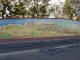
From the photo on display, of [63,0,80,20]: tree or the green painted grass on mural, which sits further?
[63,0,80,20]: tree

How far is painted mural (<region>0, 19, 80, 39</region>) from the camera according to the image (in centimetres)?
1830

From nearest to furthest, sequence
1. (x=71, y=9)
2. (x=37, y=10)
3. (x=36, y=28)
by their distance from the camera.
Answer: (x=36, y=28) → (x=37, y=10) → (x=71, y=9)

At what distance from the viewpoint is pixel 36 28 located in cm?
1989

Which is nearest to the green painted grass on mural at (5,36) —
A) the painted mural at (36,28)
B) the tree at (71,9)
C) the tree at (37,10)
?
the painted mural at (36,28)

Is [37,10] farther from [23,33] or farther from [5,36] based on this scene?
[5,36]

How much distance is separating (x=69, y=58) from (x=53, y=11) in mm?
26868

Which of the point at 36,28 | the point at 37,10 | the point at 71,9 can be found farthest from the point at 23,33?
the point at 71,9

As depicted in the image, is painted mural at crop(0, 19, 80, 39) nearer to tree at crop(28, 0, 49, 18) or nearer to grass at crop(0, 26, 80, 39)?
grass at crop(0, 26, 80, 39)

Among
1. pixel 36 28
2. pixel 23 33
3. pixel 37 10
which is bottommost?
pixel 23 33

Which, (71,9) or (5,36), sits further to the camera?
(71,9)

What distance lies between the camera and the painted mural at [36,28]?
1830 cm

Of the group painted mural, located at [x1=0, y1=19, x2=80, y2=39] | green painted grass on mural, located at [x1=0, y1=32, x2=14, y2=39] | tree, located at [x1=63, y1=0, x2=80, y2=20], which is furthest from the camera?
tree, located at [x1=63, y1=0, x2=80, y2=20]

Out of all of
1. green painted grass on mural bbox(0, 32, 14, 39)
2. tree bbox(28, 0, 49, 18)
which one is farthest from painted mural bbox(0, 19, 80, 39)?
tree bbox(28, 0, 49, 18)

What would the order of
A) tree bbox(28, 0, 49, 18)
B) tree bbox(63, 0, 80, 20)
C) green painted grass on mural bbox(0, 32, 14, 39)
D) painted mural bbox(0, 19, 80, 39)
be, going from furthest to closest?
tree bbox(63, 0, 80, 20) → tree bbox(28, 0, 49, 18) → painted mural bbox(0, 19, 80, 39) → green painted grass on mural bbox(0, 32, 14, 39)
